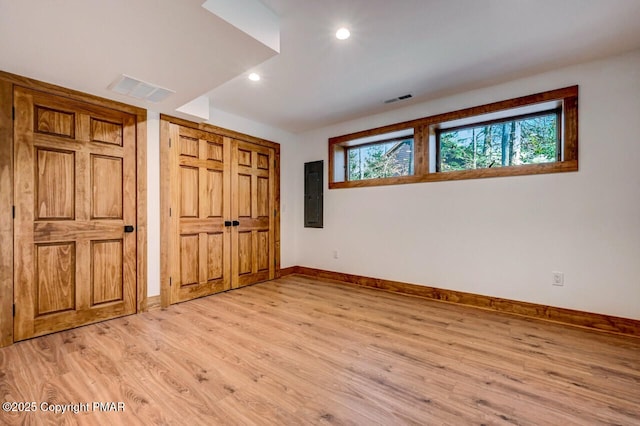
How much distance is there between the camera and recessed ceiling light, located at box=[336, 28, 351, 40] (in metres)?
2.19

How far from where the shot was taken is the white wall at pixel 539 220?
255 cm

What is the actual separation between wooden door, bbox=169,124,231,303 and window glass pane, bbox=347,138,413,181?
199 cm

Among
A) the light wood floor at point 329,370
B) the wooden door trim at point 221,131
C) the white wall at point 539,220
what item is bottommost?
the light wood floor at point 329,370

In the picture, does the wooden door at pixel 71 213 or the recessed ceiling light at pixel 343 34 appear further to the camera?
the wooden door at pixel 71 213

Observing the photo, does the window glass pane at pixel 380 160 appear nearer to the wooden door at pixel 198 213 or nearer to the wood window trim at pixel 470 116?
the wood window trim at pixel 470 116

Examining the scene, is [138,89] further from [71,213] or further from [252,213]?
[252,213]

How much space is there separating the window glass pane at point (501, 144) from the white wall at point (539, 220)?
282 mm

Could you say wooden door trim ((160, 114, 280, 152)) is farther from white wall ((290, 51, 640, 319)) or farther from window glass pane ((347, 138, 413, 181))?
white wall ((290, 51, 640, 319))

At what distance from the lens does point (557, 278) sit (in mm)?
2820

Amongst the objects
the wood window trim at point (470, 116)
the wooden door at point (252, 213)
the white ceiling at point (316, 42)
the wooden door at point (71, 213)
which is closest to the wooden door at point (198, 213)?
the wooden door at point (252, 213)

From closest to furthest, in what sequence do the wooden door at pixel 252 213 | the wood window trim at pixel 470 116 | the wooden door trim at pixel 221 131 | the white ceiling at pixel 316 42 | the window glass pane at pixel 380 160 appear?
the white ceiling at pixel 316 42 → the wood window trim at pixel 470 116 → the wooden door trim at pixel 221 131 → the window glass pane at pixel 380 160 → the wooden door at pixel 252 213

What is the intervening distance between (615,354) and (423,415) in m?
1.85

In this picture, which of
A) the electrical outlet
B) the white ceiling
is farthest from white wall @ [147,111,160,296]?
the electrical outlet

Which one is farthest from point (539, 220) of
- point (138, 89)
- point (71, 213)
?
point (71, 213)
